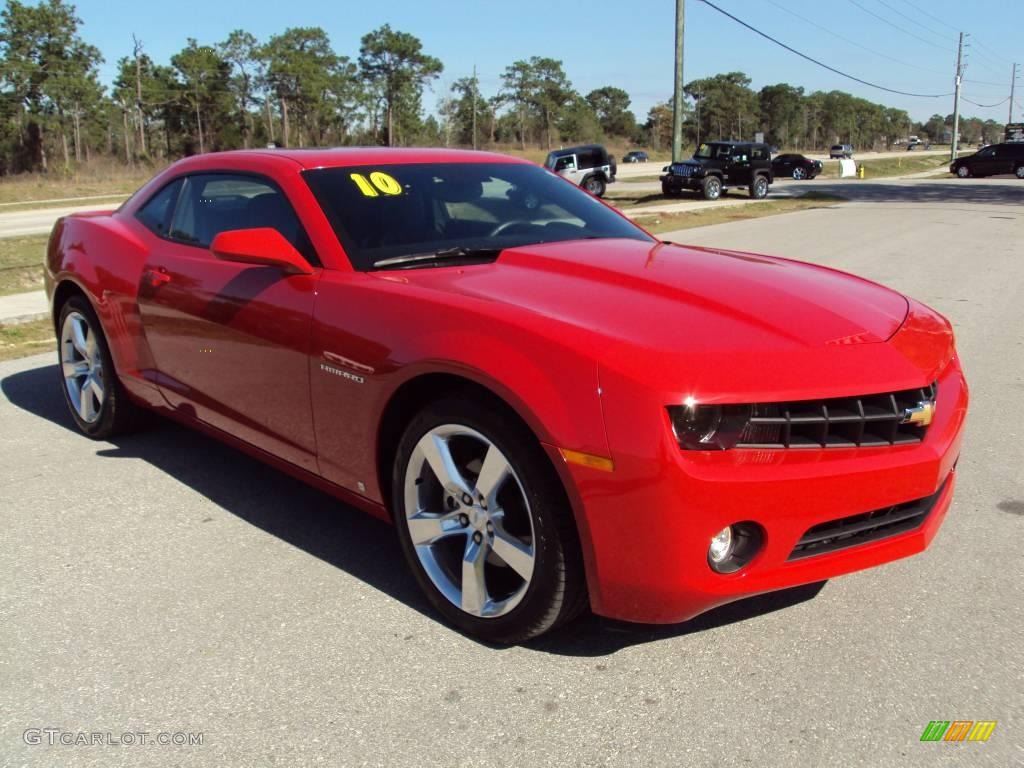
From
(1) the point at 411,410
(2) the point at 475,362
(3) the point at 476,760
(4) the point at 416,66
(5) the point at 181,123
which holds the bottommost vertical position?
(3) the point at 476,760

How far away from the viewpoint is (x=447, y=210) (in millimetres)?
3691

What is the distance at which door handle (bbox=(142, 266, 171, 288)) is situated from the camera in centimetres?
404

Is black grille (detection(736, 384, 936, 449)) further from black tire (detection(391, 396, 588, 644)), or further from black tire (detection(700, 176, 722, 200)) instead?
black tire (detection(700, 176, 722, 200))

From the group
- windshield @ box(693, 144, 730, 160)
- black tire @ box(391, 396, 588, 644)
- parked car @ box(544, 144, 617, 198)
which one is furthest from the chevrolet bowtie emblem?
parked car @ box(544, 144, 617, 198)

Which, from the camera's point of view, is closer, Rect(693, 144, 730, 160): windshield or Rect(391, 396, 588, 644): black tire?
Rect(391, 396, 588, 644): black tire

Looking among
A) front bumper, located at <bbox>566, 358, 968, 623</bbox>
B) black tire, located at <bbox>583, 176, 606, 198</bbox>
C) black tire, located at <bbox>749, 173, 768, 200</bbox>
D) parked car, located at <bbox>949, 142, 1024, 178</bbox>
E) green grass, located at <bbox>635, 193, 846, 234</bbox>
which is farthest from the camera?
parked car, located at <bbox>949, 142, 1024, 178</bbox>

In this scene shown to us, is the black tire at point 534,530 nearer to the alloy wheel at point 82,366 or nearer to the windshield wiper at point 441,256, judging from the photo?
the windshield wiper at point 441,256

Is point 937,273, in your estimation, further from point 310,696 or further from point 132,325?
point 310,696

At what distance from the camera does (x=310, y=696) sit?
2.54 metres

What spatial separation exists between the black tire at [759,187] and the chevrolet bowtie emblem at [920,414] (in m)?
29.6

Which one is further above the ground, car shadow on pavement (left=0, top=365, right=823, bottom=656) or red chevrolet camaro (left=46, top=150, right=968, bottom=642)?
red chevrolet camaro (left=46, top=150, right=968, bottom=642)

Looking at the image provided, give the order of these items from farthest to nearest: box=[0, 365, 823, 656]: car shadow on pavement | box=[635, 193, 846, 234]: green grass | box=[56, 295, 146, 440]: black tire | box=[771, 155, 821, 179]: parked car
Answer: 1. box=[771, 155, 821, 179]: parked car
2. box=[635, 193, 846, 234]: green grass
3. box=[56, 295, 146, 440]: black tire
4. box=[0, 365, 823, 656]: car shadow on pavement

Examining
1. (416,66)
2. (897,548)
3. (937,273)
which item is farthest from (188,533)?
(416,66)

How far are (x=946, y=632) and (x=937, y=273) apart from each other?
908 cm
